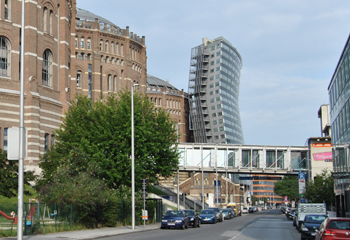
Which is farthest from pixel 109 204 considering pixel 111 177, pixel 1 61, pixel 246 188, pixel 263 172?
pixel 246 188

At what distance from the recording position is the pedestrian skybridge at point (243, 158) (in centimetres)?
7625

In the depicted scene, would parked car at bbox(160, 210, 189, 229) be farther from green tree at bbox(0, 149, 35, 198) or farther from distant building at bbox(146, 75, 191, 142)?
distant building at bbox(146, 75, 191, 142)

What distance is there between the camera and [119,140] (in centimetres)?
3972

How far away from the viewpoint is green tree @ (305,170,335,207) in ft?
187

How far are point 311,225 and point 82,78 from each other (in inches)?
2872

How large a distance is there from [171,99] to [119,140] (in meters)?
110

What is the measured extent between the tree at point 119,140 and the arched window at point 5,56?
13368mm

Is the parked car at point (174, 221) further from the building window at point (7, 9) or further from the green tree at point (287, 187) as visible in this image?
the green tree at point (287, 187)

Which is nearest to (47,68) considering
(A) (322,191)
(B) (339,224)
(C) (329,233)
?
(A) (322,191)

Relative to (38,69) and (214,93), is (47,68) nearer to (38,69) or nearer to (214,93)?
(38,69)

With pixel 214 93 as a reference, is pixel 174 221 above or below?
below

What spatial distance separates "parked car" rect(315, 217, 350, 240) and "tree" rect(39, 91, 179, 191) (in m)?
22.7

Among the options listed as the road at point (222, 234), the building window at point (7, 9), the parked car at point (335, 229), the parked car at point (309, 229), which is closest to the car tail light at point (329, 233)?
the parked car at point (335, 229)

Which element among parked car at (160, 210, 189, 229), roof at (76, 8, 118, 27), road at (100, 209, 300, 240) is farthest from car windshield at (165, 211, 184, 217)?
roof at (76, 8, 118, 27)
